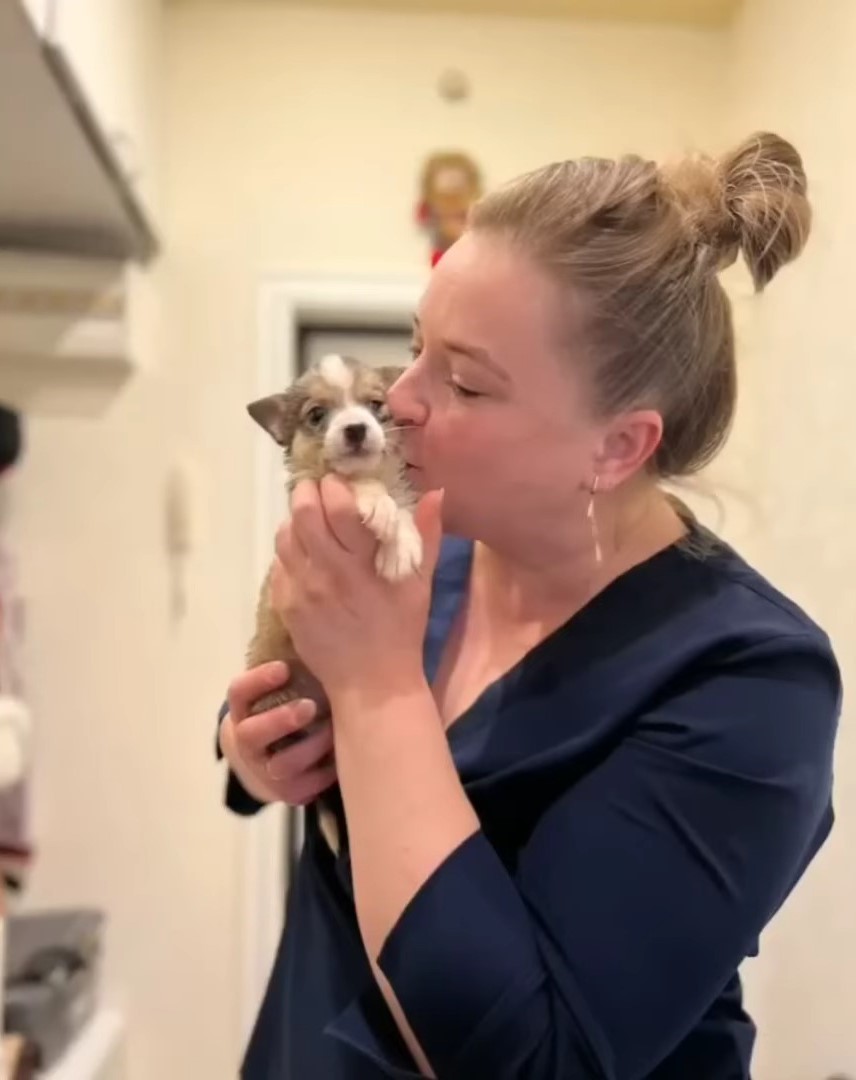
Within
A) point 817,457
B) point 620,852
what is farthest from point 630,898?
point 817,457

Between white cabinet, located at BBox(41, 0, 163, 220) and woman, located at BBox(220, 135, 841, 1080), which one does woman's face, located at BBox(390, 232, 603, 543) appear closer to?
woman, located at BBox(220, 135, 841, 1080)

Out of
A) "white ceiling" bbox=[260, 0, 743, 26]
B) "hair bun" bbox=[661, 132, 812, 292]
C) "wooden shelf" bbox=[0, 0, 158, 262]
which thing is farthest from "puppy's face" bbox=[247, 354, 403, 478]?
"white ceiling" bbox=[260, 0, 743, 26]

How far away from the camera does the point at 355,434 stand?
0.81 metres

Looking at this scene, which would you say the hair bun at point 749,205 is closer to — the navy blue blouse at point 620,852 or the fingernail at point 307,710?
the navy blue blouse at point 620,852

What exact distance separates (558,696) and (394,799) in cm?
13

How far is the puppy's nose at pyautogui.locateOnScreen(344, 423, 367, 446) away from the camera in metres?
0.80

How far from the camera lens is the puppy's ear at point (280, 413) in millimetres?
927

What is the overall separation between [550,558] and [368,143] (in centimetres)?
137

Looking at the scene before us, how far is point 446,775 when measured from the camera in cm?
64

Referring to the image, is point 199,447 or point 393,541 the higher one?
point 199,447

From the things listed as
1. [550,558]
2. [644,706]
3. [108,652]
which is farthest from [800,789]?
[108,652]

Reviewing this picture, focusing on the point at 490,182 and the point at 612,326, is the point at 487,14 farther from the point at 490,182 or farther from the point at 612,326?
the point at 612,326

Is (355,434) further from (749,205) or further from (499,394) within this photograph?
(749,205)

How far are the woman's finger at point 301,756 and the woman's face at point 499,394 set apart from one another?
171 millimetres
